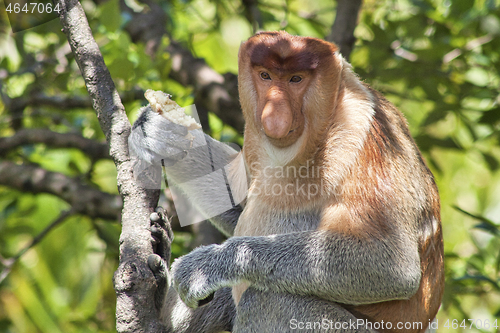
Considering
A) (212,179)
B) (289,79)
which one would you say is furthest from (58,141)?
(289,79)

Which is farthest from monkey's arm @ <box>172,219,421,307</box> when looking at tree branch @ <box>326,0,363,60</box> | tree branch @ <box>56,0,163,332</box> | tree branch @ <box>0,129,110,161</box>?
tree branch @ <box>326,0,363,60</box>

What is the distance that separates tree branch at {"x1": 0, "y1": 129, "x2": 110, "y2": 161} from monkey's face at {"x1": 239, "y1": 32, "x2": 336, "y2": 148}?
1.68 metres

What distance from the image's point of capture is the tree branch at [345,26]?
387 centimetres

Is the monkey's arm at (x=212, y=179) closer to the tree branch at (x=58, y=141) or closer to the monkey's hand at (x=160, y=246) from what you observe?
the monkey's hand at (x=160, y=246)

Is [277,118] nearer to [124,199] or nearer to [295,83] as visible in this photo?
[295,83]

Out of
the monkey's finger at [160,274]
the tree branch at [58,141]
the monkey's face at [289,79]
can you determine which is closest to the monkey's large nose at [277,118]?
the monkey's face at [289,79]

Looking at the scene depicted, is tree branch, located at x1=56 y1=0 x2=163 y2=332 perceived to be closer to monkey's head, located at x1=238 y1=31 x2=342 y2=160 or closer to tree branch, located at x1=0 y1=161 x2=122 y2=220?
monkey's head, located at x1=238 y1=31 x2=342 y2=160

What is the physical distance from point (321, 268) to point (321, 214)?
34 cm

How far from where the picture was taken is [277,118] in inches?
94.0

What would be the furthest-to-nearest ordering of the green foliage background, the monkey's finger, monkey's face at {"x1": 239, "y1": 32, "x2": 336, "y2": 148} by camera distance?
the green foliage background < monkey's face at {"x1": 239, "y1": 32, "x2": 336, "y2": 148} < the monkey's finger

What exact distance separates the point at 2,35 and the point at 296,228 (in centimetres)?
353

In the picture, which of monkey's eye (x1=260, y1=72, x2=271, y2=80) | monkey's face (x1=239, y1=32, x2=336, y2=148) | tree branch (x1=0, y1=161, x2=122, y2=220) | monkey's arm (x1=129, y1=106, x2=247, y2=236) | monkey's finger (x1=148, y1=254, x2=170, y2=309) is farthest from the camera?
tree branch (x1=0, y1=161, x2=122, y2=220)

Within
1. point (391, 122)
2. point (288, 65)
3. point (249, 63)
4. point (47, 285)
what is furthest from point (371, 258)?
point (47, 285)

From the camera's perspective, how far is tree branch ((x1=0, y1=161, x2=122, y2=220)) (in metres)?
3.77
